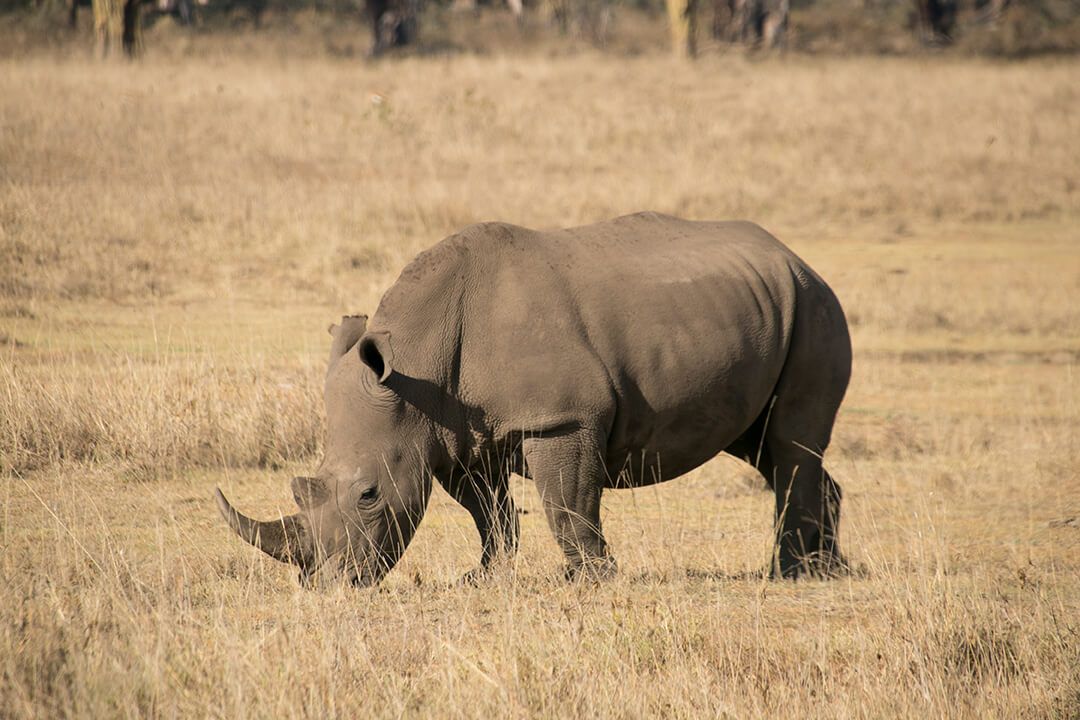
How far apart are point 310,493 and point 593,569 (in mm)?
1195

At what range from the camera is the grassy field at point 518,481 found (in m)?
4.39

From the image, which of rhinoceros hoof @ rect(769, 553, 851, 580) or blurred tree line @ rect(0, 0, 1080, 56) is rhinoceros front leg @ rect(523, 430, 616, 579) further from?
blurred tree line @ rect(0, 0, 1080, 56)

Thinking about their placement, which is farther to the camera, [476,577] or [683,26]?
[683,26]

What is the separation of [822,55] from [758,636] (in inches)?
1157

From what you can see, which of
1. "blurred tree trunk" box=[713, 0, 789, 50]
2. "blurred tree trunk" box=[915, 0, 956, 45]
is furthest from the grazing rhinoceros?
"blurred tree trunk" box=[915, 0, 956, 45]

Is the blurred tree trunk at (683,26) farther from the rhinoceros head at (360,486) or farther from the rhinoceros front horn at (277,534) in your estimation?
the rhinoceros front horn at (277,534)

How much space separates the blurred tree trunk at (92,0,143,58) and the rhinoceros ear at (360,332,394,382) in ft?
76.7

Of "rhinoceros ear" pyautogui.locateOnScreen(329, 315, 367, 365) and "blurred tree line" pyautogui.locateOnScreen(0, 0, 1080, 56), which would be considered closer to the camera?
"rhinoceros ear" pyautogui.locateOnScreen(329, 315, 367, 365)

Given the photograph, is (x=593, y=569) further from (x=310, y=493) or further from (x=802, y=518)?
(x=802, y=518)

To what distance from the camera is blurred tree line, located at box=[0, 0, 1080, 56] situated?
97.5 ft

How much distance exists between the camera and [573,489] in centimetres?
549

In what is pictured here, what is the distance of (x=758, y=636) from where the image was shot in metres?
4.69

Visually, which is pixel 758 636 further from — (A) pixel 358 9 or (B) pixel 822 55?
(A) pixel 358 9

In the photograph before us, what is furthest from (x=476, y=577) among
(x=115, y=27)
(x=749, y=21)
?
(x=749, y=21)
